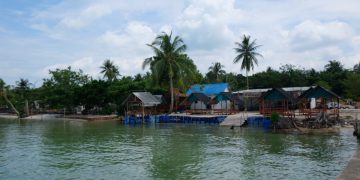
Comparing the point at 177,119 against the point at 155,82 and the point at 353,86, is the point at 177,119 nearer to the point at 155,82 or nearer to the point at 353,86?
the point at 155,82

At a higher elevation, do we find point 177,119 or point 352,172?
point 177,119

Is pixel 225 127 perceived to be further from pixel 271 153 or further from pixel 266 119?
pixel 271 153

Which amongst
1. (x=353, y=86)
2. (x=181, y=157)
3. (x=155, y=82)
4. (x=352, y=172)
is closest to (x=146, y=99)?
(x=155, y=82)

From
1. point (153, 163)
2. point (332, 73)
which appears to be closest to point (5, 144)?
point (153, 163)

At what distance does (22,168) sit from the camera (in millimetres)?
18094

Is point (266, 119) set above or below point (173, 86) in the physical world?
below

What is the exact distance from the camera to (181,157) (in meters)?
20.3

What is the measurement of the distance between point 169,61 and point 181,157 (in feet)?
93.1

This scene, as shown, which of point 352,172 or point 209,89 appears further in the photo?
point 209,89

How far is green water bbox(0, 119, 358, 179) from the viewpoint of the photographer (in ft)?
53.4

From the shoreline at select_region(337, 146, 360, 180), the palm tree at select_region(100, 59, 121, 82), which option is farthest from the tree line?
the shoreline at select_region(337, 146, 360, 180)

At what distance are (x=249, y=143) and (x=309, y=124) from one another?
9116 millimetres

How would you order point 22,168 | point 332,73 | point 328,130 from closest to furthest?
point 22,168 < point 328,130 < point 332,73

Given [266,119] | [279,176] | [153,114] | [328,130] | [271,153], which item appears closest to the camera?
[279,176]
